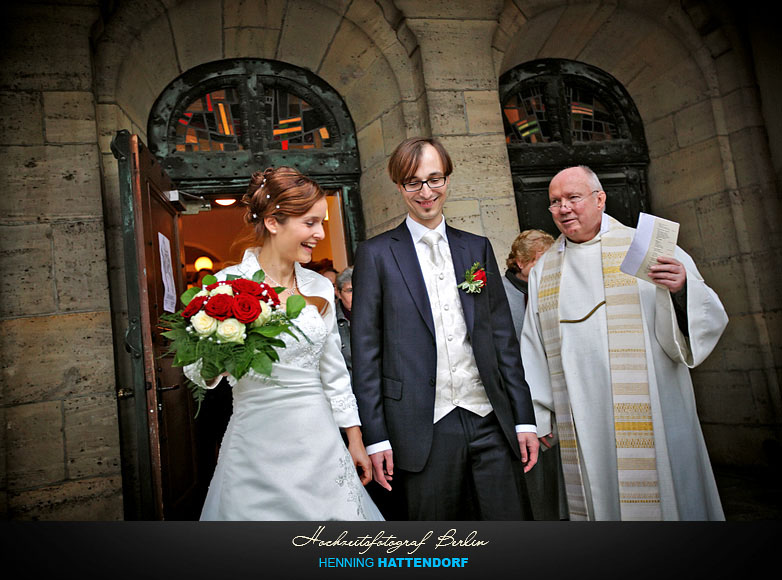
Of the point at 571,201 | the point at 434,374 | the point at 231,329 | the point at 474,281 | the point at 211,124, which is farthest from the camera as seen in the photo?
the point at 211,124

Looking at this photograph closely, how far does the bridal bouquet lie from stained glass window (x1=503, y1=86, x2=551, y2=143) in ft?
13.6

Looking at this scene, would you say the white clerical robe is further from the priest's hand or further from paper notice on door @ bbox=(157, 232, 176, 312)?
paper notice on door @ bbox=(157, 232, 176, 312)

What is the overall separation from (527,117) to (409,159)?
374 cm

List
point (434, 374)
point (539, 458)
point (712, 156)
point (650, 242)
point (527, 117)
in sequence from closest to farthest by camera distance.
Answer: point (434, 374) < point (650, 242) < point (539, 458) < point (712, 156) < point (527, 117)

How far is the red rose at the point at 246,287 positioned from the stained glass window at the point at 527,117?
4120 millimetres

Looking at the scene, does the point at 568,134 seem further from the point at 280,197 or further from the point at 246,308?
the point at 246,308

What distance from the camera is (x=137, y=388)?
3.54 metres

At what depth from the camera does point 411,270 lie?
266 cm

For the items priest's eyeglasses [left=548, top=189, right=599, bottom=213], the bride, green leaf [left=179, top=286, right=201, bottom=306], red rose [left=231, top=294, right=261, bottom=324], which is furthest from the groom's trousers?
priest's eyeglasses [left=548, top=189, right=599, bottom=213]

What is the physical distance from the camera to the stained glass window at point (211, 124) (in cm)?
541

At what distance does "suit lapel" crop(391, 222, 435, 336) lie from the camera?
2.58 metres


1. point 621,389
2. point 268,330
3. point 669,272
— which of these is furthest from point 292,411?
point 669,272

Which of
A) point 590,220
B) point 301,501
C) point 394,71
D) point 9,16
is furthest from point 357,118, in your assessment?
point 301,501

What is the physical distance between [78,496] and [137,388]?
1.20m
